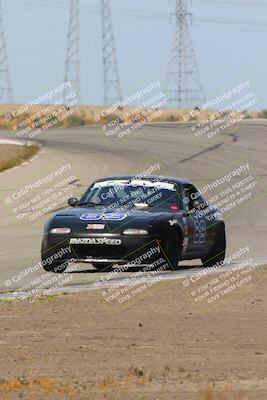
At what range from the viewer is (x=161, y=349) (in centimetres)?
1055

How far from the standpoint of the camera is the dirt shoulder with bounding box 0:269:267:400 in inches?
332

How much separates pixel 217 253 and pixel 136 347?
9.43 m

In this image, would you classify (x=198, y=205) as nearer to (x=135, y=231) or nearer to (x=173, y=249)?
(x=173, y=249)

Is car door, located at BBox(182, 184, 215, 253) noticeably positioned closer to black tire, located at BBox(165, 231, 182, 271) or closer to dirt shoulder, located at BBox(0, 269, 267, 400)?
black tire, located at BBox(165, 231, 182, 271)

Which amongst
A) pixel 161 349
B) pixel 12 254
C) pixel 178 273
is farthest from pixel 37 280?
pixel 161 349

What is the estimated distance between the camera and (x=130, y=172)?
37.5 meters

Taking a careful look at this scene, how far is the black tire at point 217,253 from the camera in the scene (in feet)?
65.2

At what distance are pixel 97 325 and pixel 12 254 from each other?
30.2ft

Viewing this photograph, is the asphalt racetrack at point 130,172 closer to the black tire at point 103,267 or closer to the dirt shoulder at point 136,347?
the black tire at point 103,267

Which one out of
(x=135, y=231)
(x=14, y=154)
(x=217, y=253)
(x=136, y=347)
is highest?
(x=136, y=347)

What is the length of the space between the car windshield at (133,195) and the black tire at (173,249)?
2.38 feet

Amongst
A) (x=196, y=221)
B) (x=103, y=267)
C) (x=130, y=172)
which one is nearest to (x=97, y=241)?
(x=103, y=267)

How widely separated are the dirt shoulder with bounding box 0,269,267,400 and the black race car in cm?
247

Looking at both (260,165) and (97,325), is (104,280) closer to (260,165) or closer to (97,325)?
(97,325)
